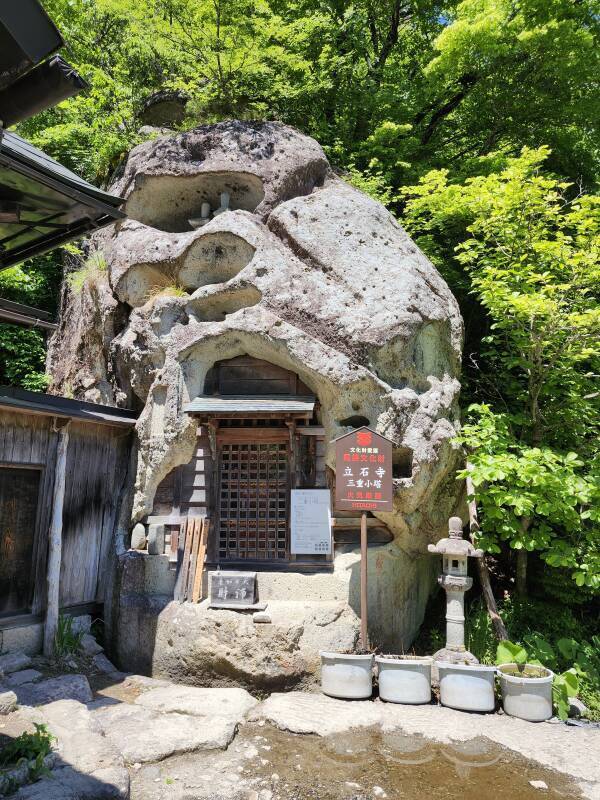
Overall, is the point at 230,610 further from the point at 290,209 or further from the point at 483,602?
the point at 290,209

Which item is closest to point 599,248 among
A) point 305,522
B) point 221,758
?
point 305,522

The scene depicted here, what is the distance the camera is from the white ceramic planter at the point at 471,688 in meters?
7.57

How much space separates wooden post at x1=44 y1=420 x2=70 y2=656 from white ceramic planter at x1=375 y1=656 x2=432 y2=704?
528 cm

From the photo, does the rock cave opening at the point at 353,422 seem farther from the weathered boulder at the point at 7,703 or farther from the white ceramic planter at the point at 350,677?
the weathered boulder at the point at 7,703

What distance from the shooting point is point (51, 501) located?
29.7ft

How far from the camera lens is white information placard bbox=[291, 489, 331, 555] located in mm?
9688

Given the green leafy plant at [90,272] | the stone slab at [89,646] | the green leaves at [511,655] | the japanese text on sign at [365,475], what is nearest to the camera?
the green leaves at [511,655]

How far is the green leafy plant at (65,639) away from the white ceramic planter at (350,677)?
4.30m

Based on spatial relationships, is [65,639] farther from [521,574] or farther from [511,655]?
[521,574]

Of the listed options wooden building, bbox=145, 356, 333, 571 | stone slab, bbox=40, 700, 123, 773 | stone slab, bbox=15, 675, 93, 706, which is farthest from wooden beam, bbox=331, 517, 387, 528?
stone slab, bbox=40, 700, 123, 773

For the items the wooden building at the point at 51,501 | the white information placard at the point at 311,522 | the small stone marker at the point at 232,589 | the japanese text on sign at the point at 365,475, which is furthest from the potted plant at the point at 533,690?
the wooden building at the point at 51,501

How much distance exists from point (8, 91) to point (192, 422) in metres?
7.56

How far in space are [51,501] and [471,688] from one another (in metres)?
7.12

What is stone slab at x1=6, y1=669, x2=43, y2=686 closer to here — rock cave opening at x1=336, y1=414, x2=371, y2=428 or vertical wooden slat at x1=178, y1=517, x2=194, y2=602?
vertical wooden slat at x1=178, y1=517, x2=194, y2=602
